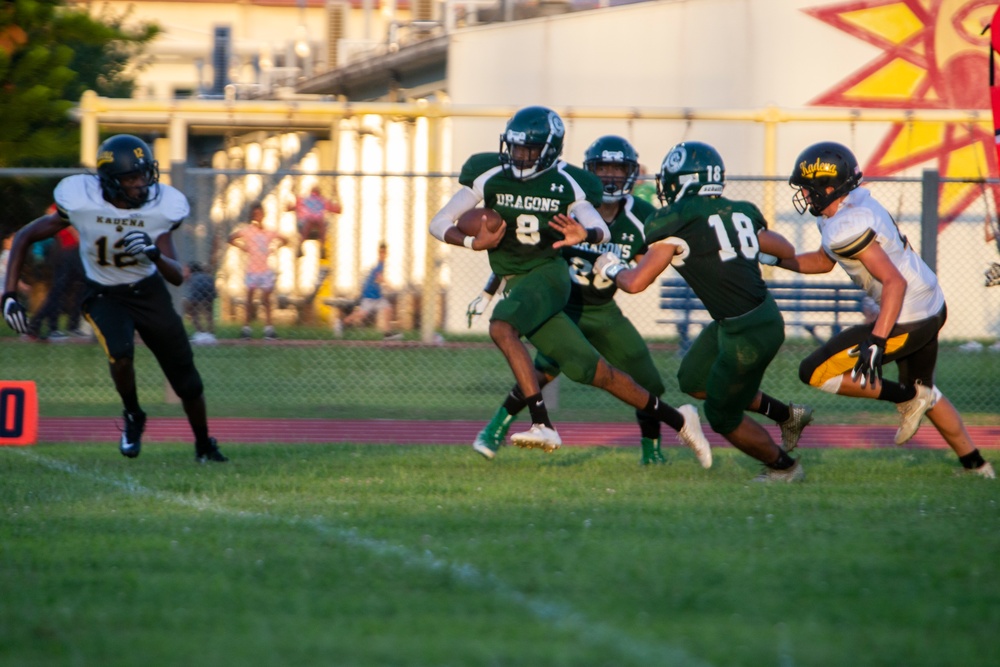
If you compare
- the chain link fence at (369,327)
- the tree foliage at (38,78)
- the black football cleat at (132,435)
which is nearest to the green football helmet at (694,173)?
the black football cleat at (132,435)

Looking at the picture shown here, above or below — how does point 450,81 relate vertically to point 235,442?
above

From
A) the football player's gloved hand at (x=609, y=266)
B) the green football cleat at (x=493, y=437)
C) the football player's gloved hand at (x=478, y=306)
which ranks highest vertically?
the football player's gloved hand at (x=609, y=266)

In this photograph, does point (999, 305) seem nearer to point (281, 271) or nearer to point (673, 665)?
point (281, 271)

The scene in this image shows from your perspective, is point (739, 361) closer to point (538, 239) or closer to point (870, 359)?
point (870, 359)

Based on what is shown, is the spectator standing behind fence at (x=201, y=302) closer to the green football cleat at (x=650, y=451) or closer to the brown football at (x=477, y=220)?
the brown football at (x=477, y=220)

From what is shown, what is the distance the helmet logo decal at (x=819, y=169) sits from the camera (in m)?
6.59

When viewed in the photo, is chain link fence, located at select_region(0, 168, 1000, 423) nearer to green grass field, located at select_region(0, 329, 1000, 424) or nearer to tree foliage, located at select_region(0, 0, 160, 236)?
green grass field, located at select_region(0, 329, 1000, 424)

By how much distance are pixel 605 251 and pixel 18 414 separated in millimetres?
3910

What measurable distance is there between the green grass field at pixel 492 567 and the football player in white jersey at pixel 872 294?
50 centimetres

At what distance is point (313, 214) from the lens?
36.3 ft

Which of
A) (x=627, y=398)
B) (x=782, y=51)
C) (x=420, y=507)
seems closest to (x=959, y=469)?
(x=627, y=398)

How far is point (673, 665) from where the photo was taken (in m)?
3.37

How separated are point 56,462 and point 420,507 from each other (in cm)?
271

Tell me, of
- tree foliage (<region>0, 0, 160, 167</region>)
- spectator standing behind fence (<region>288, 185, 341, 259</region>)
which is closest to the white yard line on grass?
spectator standing behind fence (<region>288, 185, 341, 259</region>)
